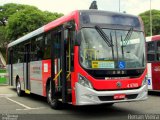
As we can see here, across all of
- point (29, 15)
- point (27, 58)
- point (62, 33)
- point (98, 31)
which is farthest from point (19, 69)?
point (29, 15)

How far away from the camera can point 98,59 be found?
33.6 ft

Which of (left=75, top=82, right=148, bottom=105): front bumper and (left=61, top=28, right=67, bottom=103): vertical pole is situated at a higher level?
(left=61, top=28, right=67, bottom=103): vertical pole

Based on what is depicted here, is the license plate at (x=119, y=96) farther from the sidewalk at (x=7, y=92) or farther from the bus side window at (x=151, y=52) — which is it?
the sidewalk at (x=7, y=92)

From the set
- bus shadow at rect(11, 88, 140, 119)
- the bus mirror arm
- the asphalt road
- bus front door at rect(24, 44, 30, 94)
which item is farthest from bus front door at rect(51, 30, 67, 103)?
bus front door at rect(24, 44, 30, 94)

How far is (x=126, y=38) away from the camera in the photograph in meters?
10.8

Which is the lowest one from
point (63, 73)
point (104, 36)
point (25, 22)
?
point (63, 73)

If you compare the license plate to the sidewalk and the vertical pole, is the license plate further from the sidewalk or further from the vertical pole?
the sidewalk

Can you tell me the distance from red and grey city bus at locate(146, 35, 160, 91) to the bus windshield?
18.6ft

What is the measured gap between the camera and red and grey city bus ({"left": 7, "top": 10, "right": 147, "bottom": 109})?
10.1 metres

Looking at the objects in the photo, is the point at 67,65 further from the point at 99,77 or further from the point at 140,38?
the point at 140,38

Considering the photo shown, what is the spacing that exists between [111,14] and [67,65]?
6.76ft

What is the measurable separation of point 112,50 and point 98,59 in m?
0.55

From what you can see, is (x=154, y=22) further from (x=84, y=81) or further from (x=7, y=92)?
(x=84, y=81)

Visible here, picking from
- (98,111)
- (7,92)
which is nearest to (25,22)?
(7,92)
